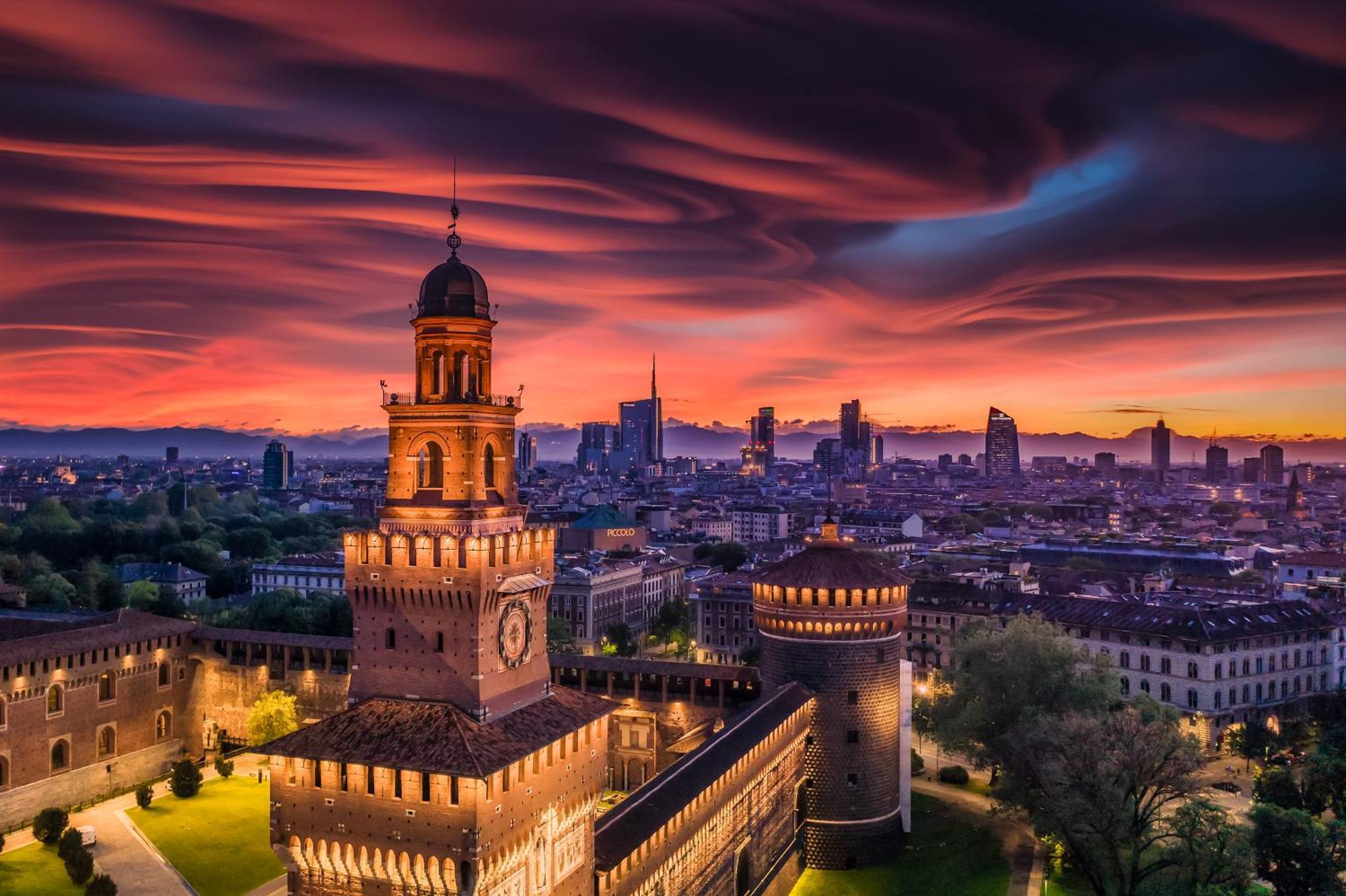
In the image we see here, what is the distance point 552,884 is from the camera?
34.9 metres

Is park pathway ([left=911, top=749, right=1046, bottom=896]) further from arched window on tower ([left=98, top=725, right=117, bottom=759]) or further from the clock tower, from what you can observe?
arched window on tower ([left=98, top=725, right=117, bottom=759])

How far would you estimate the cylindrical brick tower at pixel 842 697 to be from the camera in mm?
57812

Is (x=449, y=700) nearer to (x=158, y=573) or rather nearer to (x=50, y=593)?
(x=50, y=593)

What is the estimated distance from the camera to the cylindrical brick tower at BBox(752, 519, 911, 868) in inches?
2276

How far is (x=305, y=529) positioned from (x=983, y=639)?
161161 mm

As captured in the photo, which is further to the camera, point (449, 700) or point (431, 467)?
point (431, 467)

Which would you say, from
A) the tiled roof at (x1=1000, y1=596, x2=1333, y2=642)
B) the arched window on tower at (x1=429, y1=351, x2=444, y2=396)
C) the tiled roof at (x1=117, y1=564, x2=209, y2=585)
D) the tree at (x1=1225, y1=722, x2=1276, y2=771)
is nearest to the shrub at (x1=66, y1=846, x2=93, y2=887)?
the arched window on tower at (x1=429, y1=351, x2=444, y2=396)

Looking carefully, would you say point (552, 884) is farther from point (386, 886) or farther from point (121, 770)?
point (121, 770)

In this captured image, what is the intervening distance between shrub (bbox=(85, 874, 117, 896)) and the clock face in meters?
26.5

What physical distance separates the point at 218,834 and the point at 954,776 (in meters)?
46.8

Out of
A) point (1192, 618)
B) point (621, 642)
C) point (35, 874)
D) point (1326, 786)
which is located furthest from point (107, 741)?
point (1192, 618)

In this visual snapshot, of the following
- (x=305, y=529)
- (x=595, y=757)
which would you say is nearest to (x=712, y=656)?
(x=595, y=757)

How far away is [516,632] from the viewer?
38.7 m

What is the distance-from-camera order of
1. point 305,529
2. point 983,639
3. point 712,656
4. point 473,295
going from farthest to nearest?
point 305,529, point 712,656, point 983,639, point 473,295
